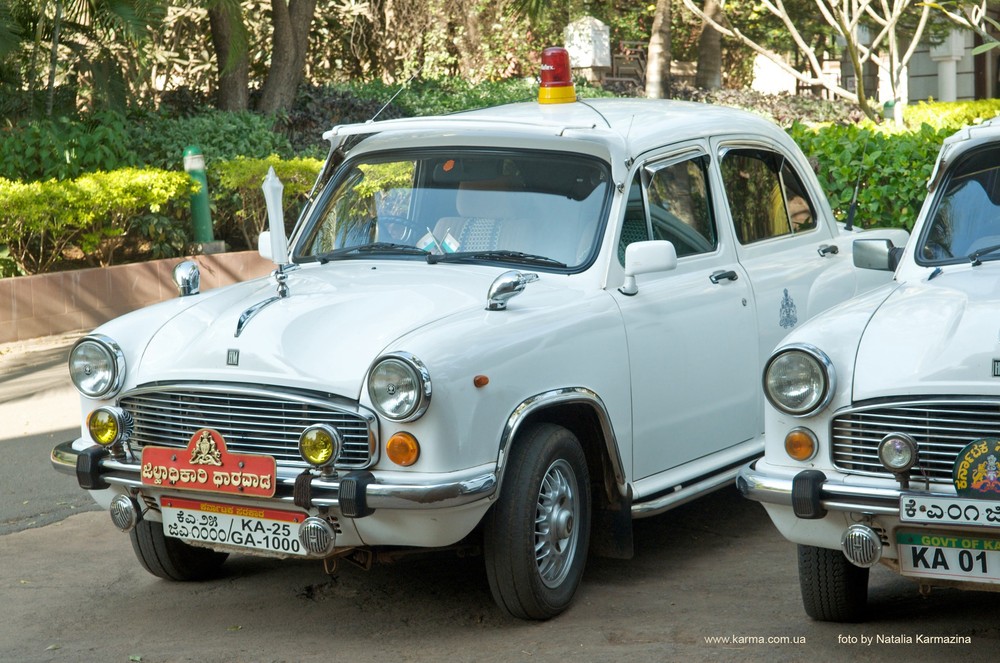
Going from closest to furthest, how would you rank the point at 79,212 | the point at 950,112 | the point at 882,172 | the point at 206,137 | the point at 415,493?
the point at 415,493 → the point at 882,172 → the point at 79,212 → the point at 206,137 → the point at 950,112

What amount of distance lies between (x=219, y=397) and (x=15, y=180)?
28.3 ft

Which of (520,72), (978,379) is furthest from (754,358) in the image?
(520,72)

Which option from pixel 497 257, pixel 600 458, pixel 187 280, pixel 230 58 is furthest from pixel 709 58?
pixel 600 458

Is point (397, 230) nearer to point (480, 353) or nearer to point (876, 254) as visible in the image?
point (480, 353)

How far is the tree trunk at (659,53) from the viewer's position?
24.3 m

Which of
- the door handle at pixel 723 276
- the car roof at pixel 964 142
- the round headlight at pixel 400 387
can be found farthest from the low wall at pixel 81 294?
the car roof at pixel 964 142

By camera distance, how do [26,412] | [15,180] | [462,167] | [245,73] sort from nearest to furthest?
1. [462,167]
2. [26,412]
3. [15,180]
4. [245,73]

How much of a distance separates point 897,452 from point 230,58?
13289mm

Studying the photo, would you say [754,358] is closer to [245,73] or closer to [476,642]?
[476,642]

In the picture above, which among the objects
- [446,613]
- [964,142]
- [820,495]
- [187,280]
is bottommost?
[446,613]

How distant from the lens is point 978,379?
3.92 meters

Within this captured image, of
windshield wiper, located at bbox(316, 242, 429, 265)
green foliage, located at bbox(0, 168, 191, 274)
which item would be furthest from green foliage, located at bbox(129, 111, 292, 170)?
windshield wiper, located at bbox(316, 242, 429, 265)

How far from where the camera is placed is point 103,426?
4824 mm

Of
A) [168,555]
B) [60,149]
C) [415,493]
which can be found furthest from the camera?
[60,149]
